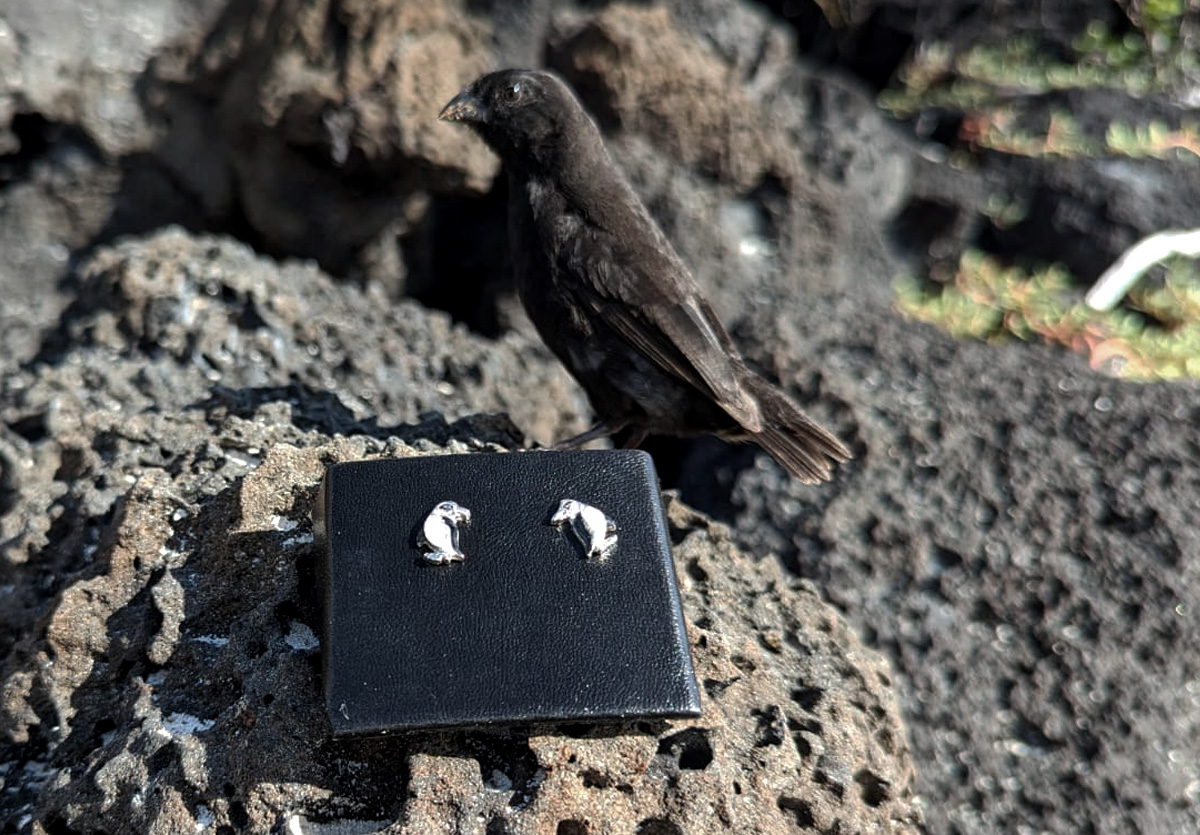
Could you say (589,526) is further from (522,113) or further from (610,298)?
(522,113)

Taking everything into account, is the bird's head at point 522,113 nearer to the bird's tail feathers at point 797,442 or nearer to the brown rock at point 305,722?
the bird's tail feathers at point 797,442

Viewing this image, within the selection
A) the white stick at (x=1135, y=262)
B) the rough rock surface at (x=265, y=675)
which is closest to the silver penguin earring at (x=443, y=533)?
the rough rock surface at (x=265, y=675)

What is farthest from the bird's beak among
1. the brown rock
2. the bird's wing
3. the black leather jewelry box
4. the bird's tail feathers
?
the black leather jewelry box

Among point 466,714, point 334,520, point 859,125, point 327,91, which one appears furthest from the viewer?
point 859,125

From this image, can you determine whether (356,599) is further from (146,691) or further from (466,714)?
(146,691)

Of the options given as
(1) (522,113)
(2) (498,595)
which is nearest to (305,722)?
(2) (498,595)

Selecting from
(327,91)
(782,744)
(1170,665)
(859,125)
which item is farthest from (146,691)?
(859,125)
